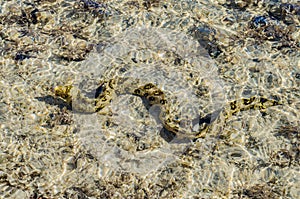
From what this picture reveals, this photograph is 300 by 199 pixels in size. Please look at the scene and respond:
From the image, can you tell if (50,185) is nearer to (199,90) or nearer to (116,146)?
(116,146)

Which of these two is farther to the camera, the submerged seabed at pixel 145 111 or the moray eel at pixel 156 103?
the moray eel at pixel 156 103

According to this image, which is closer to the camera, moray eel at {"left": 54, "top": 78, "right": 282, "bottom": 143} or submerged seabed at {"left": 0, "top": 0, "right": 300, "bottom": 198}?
submerged seabed at {"left": 0, "top": 0, "right": 300, "bottom": 198}

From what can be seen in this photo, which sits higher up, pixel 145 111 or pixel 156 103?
pixel 156 103

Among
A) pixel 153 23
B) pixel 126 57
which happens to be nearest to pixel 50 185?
pixel 126 57
